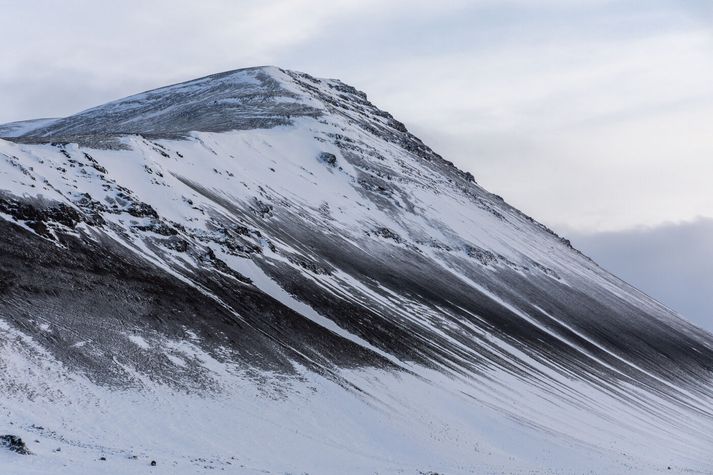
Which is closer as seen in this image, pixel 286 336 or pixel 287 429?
pixel 287 429

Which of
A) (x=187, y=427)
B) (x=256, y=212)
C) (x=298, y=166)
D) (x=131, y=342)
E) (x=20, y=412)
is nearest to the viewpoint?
(x=20, y=412)

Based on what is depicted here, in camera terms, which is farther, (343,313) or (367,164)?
(367,164)

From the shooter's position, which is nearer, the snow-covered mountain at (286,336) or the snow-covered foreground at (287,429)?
the snow-covered foreground at (287,429)

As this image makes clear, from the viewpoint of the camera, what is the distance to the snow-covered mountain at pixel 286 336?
40406 millimetres

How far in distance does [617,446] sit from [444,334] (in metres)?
19.5

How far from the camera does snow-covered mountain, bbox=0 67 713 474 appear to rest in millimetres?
40406

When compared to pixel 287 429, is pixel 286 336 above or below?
above

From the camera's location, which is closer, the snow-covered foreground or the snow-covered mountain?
the snow-covered foreground

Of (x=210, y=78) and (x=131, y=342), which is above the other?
(x=210, y=78)

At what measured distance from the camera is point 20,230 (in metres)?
54.6

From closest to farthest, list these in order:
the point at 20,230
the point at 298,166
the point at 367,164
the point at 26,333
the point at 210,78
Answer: the point at 26,333
the point at 20,230
the point at 298,166
the point at 367,164
the point at 210,78

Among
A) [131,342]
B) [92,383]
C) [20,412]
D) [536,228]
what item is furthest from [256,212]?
[536,228]

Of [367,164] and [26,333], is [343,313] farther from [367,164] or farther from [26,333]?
[367,164]

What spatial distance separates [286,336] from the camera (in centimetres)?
5725
